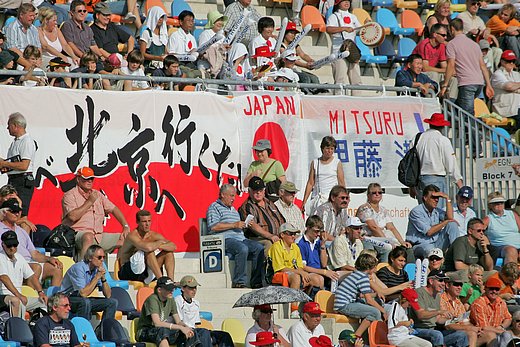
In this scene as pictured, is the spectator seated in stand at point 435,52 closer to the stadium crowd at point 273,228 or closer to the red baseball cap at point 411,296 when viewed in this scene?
the stadium crowd at point 273,228

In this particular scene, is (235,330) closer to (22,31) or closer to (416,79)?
(22,31)

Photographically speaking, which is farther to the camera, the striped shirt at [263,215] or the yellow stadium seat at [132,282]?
the striped shirt at [263,215]

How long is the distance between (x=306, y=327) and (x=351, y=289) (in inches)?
42.9

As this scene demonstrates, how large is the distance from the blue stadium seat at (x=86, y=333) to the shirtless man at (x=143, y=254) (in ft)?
5.93

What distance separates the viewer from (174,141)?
19484 millimetres

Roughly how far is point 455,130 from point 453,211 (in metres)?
2.07

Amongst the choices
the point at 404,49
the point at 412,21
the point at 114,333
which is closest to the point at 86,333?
the point at 114,333

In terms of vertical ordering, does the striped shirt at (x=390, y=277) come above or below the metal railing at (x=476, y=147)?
below

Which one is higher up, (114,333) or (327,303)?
(327,303)

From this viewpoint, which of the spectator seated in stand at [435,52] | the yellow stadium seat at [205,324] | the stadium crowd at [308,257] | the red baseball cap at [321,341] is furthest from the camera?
the spectator seated in stand at [435,52]

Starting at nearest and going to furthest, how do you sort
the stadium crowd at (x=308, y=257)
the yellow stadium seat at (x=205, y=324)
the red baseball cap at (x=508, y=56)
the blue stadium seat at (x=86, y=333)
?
the blue stadium seat at (x=86, y=333) → the stadium crowd at (x=308, y=257) → the yellow stadium seat at (x=205, y=324) → the red baseball cap at (x=508, y=56)

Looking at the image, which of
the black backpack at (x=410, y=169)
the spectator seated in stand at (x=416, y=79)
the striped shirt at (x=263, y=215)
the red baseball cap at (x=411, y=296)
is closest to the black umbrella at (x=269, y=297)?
the red baseball cap at (x=411, y=296)

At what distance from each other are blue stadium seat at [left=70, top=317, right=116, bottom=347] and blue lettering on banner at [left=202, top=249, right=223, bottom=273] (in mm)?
2828

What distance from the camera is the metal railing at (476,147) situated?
831 inches
